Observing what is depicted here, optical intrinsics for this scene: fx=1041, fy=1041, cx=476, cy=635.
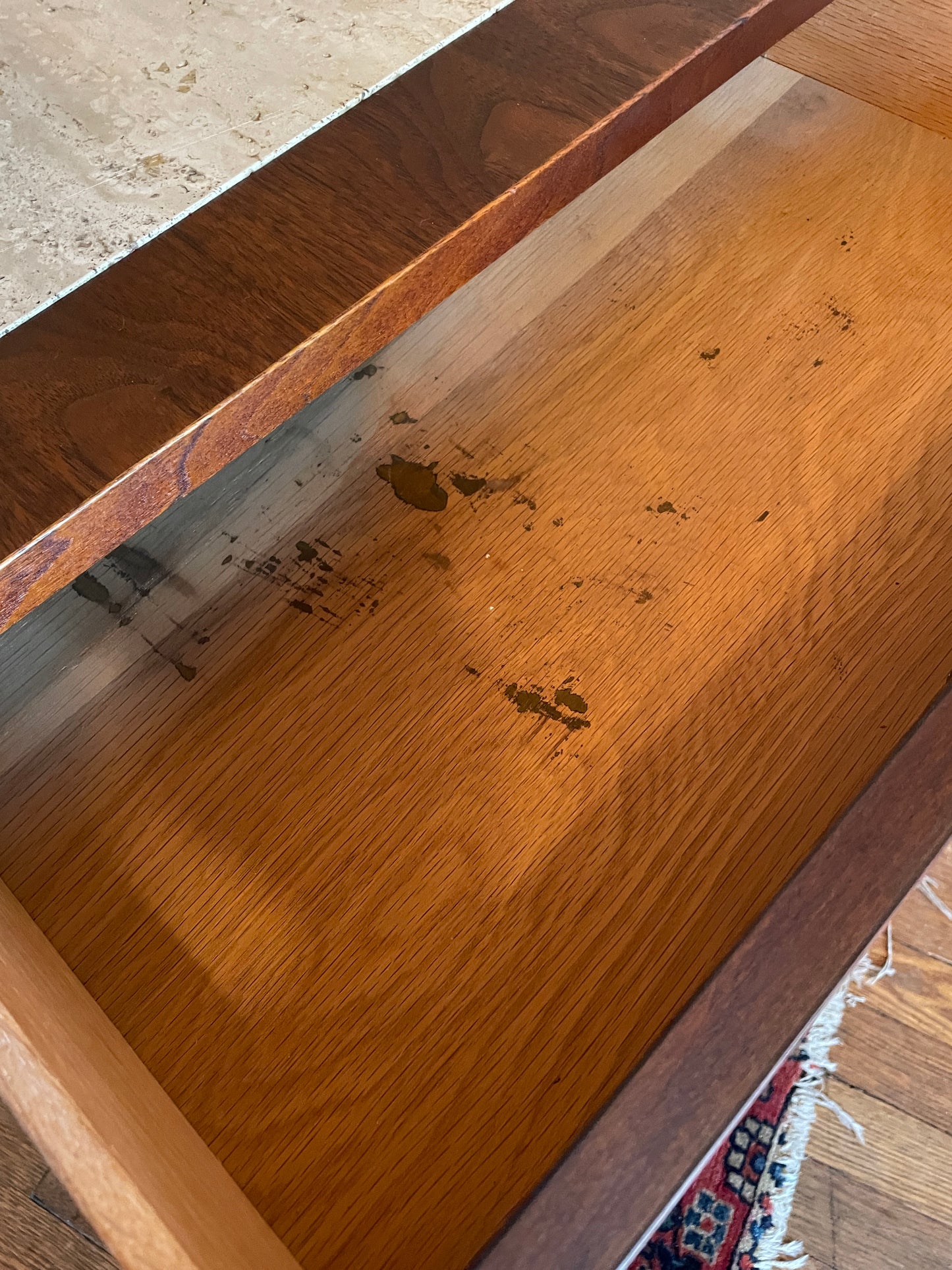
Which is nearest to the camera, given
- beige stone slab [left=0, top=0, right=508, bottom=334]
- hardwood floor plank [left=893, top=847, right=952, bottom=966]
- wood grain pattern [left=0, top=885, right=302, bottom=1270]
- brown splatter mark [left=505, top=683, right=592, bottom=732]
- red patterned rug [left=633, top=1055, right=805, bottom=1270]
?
wood grain pattern [left=0, top=885, right=302, bottom=1270]

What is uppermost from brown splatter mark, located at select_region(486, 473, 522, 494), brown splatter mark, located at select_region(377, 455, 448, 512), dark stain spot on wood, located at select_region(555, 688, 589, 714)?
brown splatter mark, located at select_region(486, 473, 522, 494)

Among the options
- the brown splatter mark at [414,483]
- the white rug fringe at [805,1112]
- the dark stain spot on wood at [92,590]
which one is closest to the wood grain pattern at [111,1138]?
the dark stain spot on wood at [92,590]

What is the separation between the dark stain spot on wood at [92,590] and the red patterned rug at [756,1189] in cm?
59

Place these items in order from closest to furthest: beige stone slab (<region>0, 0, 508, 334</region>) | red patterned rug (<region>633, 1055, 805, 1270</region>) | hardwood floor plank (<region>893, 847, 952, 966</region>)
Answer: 1. beige stone slab (<region>0, 0, 508, 334</region>)
2. red patterned rug (<region>633, 1055, 805, 1270</region>)
3. hardwood floor plank (<region>893, 847, 952, 966</region>)

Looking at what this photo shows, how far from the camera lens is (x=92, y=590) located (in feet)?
2.19

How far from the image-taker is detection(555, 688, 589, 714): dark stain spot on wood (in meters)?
0.61

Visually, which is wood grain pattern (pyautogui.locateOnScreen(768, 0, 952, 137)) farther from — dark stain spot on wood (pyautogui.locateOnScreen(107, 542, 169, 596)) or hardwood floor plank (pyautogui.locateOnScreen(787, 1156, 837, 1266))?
hardwood floor plank (pyautogui.locateOnScreen(787, 1156, 837, 1266))

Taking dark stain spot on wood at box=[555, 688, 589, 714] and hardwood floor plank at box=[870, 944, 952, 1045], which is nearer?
dark stain spot on wood at box=[555, 688, 589, 714]

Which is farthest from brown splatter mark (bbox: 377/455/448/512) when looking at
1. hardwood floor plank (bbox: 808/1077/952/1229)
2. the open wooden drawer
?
hardwood floor plank (bbox: 808/1077/952/1229)

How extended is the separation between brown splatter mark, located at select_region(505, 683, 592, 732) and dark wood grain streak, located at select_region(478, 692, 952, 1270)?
0.59 feet

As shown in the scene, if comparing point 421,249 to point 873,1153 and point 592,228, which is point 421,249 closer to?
point 592,228

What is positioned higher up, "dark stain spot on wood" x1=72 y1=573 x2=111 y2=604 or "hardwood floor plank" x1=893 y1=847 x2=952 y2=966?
"hardwood floor plank" x1=893 y1=847 x2=952 y2=966

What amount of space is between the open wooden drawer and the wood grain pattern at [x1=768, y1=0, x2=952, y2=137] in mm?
120

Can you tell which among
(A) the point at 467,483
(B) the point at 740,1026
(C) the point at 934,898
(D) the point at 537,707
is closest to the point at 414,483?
(A) the point at 467,483
